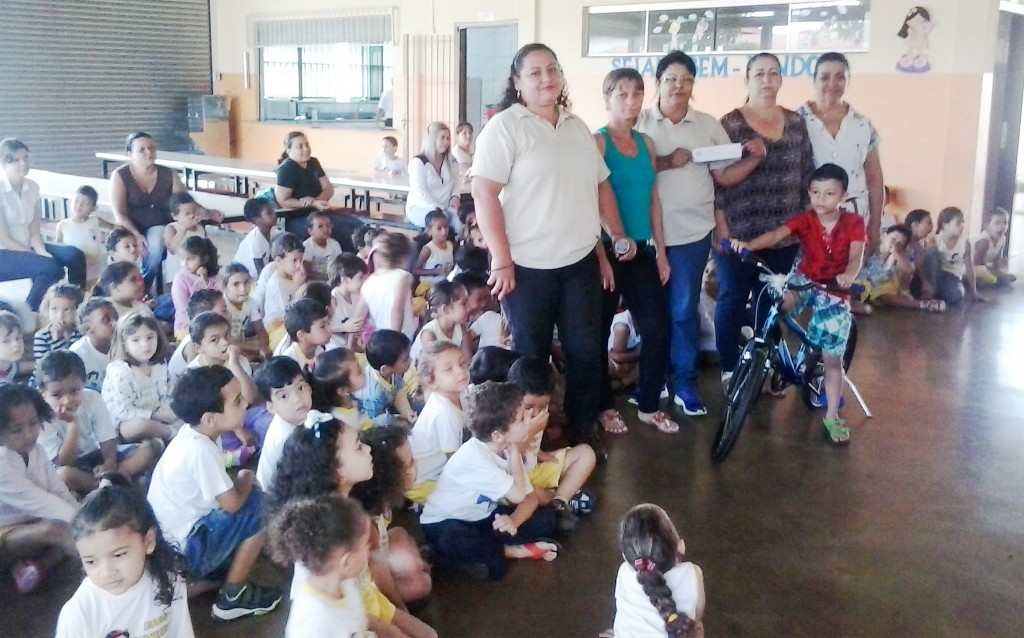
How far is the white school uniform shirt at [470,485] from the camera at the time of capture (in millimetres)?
2725

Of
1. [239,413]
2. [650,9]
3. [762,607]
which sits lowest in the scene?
[762,607]

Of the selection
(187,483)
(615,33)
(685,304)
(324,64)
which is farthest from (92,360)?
(324,64)

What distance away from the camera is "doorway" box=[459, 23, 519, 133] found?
10.6m

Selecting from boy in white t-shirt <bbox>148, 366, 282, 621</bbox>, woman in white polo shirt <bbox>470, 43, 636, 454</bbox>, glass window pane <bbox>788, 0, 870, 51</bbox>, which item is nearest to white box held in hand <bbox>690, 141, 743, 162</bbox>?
woman in white polo shirt <bbox>470, 43, 636, 454</bbox>

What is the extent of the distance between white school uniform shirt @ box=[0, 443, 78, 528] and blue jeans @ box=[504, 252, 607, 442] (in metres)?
1.56

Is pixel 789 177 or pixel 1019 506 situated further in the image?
pixel 789 177

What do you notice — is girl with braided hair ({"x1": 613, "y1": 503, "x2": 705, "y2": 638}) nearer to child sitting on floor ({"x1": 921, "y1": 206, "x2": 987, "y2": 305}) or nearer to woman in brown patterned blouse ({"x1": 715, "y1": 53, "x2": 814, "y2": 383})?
woman in brown patterned blouse ({"x1": 715, "y1": 53, "x2": 814, "y2": 383})

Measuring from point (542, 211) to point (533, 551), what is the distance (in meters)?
1.16

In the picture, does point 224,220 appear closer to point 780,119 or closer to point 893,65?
point 780,119

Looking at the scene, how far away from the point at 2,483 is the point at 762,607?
7.01 ft

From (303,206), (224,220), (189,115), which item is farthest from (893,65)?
(189,115)

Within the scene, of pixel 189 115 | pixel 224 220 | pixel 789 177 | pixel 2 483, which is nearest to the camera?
pixel 2 483

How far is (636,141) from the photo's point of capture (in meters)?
3.71

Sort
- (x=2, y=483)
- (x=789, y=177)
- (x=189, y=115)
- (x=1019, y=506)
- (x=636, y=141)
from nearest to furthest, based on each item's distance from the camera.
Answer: (x=2, y=483) → (x=1019, y=506) → (x=636, y=141) → (x=789, y=177) → (x=189, y=115)
